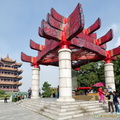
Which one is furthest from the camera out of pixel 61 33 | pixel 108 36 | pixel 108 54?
pixel 108 54

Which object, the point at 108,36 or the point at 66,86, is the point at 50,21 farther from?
the point at 108,36

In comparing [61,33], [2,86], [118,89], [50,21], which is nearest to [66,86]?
[61,33]

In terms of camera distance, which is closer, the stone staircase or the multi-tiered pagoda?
the stone staircase

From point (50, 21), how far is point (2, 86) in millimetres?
50739

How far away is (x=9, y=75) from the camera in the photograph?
182ft

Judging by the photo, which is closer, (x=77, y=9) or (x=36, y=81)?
(x=77, y=9)

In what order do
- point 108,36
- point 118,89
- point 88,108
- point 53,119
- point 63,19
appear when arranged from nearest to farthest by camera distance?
point 53,119, point 88,108, point 63,19, point 108,36, point 118,89

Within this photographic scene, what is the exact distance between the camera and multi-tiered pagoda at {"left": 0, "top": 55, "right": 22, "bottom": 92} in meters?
53.3

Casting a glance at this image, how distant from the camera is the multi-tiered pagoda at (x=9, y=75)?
5331cm

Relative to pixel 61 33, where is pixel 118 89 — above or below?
below

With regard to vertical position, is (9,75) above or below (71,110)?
above

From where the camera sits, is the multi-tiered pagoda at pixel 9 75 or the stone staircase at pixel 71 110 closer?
the stone staircase at pixel 71 110

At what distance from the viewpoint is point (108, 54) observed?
13898mm

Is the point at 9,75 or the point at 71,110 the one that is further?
the point at 9,75
